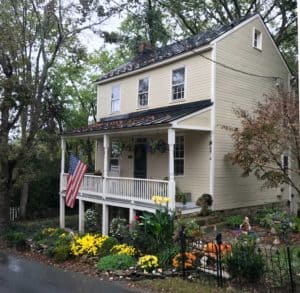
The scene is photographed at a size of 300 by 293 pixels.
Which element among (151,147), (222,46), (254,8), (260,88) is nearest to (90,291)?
(151,147)

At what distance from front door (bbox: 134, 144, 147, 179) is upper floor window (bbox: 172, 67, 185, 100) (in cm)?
284

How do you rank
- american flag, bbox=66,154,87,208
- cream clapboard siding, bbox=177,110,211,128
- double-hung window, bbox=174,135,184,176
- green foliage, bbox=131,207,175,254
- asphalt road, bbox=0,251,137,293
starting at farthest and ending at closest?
1. double-hung window, bbox=174,135,184,176
2. american flag, bbox=66,154,87,208
3. cream clapboard siding, bbox=177,110,211,128
4. green foliage, bbox=131,207,175,254
5. asphalt road, bbox=0,251,137,293

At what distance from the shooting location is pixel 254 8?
26.6 meters

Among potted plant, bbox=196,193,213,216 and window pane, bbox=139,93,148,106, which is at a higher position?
window pane, bbox=139,93,148,106

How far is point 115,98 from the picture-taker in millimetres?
20266

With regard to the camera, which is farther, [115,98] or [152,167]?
[115,98]

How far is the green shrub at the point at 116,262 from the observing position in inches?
380

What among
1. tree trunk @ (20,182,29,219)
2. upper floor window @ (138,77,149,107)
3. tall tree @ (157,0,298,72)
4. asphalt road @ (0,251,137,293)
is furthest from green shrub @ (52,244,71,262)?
tall tree @ (157,0,298,72)

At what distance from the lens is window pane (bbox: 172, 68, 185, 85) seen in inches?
645

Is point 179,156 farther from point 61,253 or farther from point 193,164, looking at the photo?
point 61,253

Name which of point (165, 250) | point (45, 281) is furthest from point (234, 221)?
point (45, 281)

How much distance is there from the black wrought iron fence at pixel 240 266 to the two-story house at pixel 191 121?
4.06 meters

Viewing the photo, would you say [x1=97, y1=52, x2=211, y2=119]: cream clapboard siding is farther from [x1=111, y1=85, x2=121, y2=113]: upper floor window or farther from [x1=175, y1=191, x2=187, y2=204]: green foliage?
[x1=175, y1=191, x2=187, y2=204]: green foliage

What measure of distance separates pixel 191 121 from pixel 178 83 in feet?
10.4
